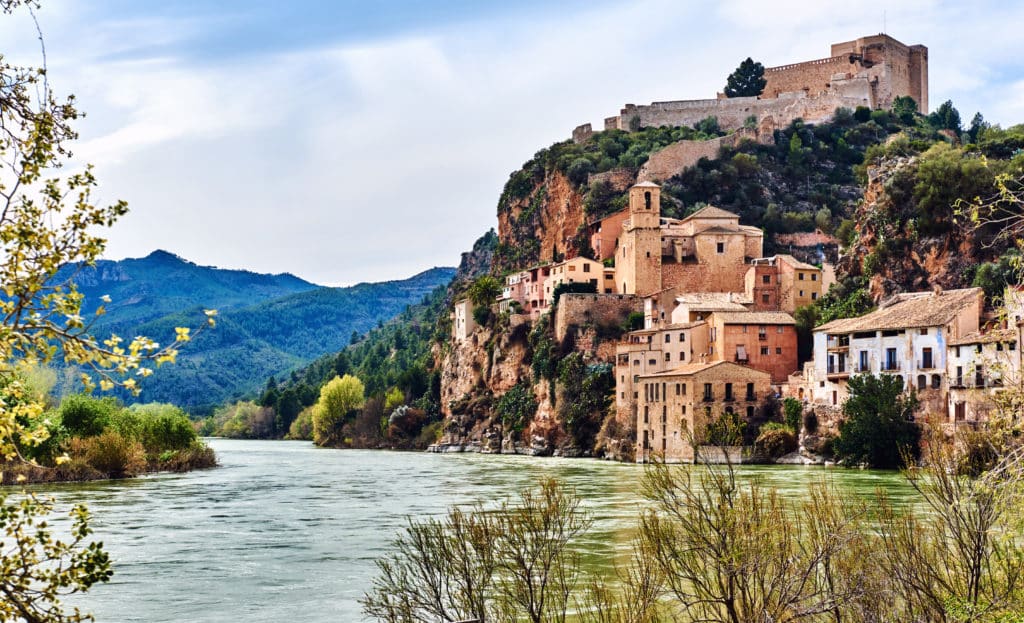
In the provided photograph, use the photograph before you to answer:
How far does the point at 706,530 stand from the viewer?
17031 millimetres

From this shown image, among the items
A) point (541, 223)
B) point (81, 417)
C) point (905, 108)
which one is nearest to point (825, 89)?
point (905, 108)

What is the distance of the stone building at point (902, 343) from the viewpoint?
55.0 meters

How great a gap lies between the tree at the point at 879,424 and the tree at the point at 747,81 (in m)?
78.2

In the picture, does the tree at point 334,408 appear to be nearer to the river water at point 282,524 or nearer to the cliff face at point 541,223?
the cliff face at point 541,223

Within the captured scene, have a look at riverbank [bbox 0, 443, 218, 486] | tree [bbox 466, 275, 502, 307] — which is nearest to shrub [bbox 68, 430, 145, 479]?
riverbank [bbox 0, 443, 218, 486]

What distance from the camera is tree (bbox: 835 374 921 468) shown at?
5541cm

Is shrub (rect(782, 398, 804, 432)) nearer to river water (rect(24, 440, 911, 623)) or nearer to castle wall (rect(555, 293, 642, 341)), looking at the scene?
river water (rect(24, 440, 911, 623))

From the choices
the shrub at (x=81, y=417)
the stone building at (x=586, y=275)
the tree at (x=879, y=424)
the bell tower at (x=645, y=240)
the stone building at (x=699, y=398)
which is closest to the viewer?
the tree at (x=879, y=424)

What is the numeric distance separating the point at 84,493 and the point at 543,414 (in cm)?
4617

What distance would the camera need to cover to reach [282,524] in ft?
125

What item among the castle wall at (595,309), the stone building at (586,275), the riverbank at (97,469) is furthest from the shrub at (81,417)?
the stone building at (586,275)

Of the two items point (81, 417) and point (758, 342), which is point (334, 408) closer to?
point (758, 342)

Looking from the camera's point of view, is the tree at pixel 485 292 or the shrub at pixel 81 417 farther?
the tree at pixel 485 292

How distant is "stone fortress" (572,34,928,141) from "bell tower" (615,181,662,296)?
3779 centimetres
